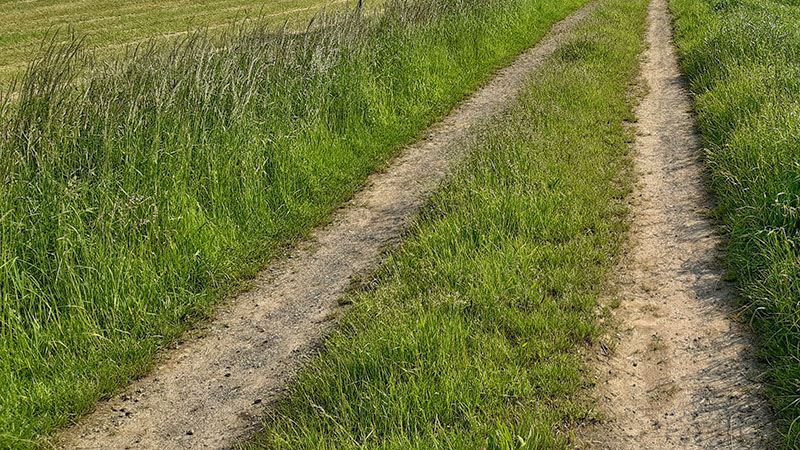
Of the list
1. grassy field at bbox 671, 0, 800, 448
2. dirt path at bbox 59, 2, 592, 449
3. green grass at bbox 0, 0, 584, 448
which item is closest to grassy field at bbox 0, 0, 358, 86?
green grass at bbox 0, 0, 584, 448

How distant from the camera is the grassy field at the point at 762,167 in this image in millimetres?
4523

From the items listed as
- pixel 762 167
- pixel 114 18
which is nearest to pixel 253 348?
pixel 762 167

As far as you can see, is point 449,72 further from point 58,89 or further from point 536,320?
point 536,320

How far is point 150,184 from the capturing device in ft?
21.4

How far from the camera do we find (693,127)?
9.75 m

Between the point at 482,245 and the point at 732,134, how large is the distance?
396 cm

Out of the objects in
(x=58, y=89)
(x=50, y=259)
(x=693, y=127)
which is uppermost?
(x=58, y=89)

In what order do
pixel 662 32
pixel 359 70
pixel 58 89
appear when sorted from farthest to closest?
pixel 662 32 → pixel 359 70 → pixel 58 89

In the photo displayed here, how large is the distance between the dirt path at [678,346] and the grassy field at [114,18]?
60.8 feet

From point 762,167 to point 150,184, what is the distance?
5.94 meters

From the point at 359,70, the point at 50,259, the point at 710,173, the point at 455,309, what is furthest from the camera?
the point at 359,70

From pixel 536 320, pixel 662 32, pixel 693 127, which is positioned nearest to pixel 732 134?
pixel 693 127

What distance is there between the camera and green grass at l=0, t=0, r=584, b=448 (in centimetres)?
500

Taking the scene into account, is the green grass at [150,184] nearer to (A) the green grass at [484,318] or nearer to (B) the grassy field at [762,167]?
(A) the green grass at [484,318]
